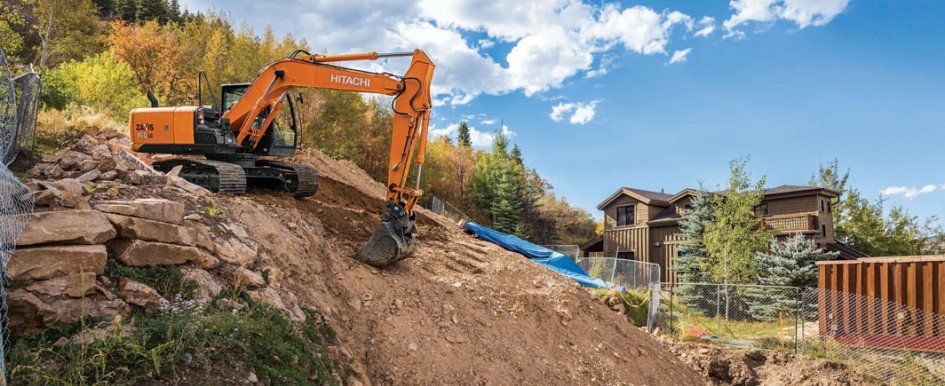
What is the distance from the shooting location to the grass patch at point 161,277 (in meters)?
5.30

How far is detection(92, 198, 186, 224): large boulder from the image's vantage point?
5672mm

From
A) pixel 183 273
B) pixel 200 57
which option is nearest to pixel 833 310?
pixel 183 273

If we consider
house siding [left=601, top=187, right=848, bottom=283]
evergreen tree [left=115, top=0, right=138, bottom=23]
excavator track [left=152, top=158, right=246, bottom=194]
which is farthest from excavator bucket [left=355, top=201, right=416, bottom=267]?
evergreen tree [left=115, top=0, right=138, bottom=23]

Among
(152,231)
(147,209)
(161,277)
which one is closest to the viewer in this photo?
(161,277)

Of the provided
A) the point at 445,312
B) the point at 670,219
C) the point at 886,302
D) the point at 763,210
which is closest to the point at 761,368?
the point at 886,302

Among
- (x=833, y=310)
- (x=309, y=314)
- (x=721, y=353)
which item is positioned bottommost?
(x=721, y=353)

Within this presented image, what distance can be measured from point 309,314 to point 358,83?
4.92m

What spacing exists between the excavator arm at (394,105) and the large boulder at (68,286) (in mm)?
4794

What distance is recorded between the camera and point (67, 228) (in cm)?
503

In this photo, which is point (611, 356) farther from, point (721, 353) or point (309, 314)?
point (309, 314)

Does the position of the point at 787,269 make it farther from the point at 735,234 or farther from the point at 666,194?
the point at 666,194

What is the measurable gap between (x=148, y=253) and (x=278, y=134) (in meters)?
7.30

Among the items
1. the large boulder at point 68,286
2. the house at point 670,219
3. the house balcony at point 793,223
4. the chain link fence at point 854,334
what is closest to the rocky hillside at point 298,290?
the large boulder at point 68,286

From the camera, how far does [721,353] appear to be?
13047 millimetres
